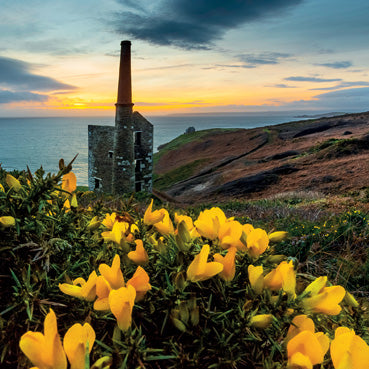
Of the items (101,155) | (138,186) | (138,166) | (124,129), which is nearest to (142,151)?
(138,166)

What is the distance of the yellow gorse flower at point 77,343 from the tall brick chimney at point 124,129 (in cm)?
2235

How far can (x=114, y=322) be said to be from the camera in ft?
3.13

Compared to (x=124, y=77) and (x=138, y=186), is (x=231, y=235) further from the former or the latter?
(x=138, y=186)

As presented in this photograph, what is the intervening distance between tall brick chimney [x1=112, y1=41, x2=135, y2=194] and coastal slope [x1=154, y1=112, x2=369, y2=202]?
552 centimetres

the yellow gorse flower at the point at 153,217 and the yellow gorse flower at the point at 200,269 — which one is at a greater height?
the yellow gorse flower at the point at 153,217

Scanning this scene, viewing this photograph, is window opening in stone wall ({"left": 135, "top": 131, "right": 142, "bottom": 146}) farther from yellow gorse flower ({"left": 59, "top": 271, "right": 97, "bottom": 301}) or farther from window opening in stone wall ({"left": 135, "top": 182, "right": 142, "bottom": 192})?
yellow gorse flower ({"left": 59, "top": 271, "right": 97, "bottom": 301})

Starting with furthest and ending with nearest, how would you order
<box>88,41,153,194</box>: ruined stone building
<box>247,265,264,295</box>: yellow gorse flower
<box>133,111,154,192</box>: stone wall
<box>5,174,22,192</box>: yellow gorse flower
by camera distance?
<box>133,111,154,192</box>: stone wall < <box>88,41,153,194</box>: ruined stone building < <box>5,174,22,192</box>: yellow gorse flower < <box>247,265,264,295</box>: yellow gorse flower

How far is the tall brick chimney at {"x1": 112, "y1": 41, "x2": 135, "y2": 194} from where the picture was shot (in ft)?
72.8

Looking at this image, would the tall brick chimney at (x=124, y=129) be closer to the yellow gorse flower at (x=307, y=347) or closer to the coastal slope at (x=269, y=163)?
the coastal slope at (x=269, y=163)

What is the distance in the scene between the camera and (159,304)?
998 millimetres

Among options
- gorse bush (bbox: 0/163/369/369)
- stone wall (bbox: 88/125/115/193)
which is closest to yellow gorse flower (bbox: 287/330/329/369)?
gorse bush (bbox: 0/163/369/369)

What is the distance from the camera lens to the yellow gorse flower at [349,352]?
798mm

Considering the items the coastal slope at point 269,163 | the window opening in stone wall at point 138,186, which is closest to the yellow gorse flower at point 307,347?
the coastal slope at point 269,163

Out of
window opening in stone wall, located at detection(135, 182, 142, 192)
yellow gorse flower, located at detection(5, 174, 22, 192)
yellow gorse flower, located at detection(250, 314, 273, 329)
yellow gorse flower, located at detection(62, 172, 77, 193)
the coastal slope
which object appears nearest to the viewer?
yellow gorse flower, located at detection(250, 314, 273, 329)
